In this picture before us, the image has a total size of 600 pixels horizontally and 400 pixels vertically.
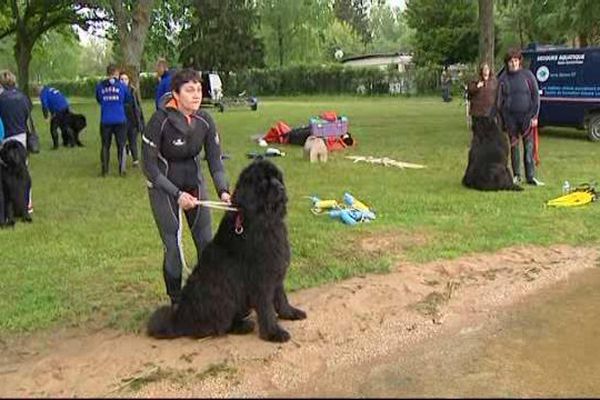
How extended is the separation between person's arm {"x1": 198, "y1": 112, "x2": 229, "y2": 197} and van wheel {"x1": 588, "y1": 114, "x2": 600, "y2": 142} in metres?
14.7

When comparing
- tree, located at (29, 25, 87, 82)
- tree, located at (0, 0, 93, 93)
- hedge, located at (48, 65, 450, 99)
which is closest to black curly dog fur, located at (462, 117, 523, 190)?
tree, located at (0, 0, 93, 93)

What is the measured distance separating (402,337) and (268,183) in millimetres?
1610

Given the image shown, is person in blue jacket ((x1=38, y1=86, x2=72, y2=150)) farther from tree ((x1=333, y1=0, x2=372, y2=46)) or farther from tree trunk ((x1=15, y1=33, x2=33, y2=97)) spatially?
tree ((x1=333, y1=0, x2=372, y2=46))

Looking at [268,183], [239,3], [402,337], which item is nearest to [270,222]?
[268,183]

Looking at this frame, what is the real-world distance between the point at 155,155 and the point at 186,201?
426 mm

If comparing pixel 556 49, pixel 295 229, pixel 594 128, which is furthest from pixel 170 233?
pixel 556 49

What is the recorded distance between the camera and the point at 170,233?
18.8ft

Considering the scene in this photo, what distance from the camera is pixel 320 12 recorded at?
221 feet

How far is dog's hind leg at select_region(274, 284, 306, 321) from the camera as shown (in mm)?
5691

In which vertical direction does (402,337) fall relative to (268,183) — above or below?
below

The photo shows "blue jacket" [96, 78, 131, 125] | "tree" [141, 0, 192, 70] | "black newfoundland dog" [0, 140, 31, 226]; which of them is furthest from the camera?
"tree" [141, 0, 192, 70]

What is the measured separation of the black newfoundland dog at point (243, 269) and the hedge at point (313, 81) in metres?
48.6

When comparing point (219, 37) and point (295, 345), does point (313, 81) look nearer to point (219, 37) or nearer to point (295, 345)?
point (219, 37)

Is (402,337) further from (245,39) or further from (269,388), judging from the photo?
(245,39)
